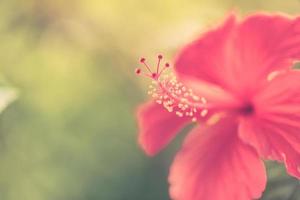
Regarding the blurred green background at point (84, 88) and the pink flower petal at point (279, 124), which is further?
the blurred green background at point (84, 88)

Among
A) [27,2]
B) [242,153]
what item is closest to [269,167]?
[242,153]

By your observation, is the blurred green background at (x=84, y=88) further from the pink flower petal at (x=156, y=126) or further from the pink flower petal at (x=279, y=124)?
the pink flower petal at (x=279, y=124)

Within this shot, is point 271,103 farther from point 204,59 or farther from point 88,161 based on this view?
point 88,161

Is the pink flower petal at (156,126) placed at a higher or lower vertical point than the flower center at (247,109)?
higher

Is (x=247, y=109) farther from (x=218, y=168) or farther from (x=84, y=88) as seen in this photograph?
(x=84, y=88)

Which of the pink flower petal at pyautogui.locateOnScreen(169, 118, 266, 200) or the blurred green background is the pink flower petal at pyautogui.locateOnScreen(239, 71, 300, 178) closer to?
the pink flower petal at pyautogui.locateOnScreen(169, 118, 266, 200)

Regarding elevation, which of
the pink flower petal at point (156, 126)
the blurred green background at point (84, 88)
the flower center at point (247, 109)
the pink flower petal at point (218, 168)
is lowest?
the pink flower petal at point (218, 168)

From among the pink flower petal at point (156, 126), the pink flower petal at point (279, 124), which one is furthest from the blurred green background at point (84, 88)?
the pink flower petal at point (279, 124)

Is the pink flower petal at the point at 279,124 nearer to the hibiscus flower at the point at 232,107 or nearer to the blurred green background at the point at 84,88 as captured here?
the hibiscus flower at the point at 232,107

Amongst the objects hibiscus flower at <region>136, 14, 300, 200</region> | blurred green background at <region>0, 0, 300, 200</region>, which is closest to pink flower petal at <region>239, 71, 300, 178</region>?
hibiscus flower at <region>136, 14, 300, 200</region>
